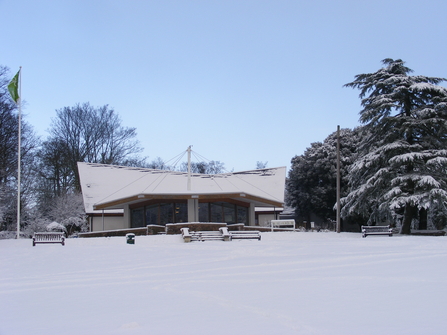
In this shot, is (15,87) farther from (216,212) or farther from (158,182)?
(216,212)

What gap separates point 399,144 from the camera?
25.2m

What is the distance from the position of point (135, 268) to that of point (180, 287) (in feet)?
12.0

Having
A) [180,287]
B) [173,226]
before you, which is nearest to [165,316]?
[180,287]

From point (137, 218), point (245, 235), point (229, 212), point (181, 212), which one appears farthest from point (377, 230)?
point (137, 218)

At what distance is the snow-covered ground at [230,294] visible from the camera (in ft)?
20.3

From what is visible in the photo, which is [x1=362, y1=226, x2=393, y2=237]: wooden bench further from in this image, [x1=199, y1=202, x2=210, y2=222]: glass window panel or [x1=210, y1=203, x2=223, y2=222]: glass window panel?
[x1=199, y1=202, x2=210, y2=222]: glass window panel

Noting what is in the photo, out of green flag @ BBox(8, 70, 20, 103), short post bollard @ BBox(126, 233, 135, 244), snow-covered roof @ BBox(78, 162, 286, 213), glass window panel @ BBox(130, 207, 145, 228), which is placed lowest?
short post bollard @ BBox(126, 233, 135, 244)

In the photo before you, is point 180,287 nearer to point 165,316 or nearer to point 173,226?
point 165,316

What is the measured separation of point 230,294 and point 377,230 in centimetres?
1751

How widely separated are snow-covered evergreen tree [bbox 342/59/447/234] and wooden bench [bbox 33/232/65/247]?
16690mm

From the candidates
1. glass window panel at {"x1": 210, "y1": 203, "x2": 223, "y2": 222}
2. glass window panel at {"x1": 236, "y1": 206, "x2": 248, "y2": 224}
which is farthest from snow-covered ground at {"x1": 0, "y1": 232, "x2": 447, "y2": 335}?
glass window panel at {"x1": 236, "y1": 206, "x2": 248, "y2": 224}

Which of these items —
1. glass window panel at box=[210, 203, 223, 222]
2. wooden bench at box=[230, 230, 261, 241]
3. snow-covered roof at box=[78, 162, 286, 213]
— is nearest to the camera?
wooden bench at box=[230, 230, 261, 241]

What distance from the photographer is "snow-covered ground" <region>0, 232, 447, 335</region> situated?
243 inches

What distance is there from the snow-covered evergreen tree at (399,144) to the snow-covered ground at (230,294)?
1088cm
